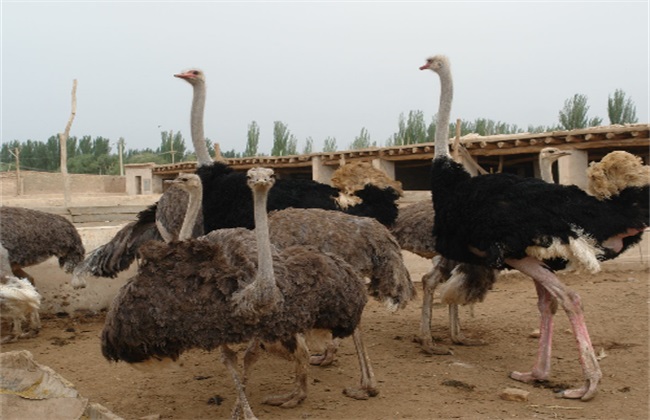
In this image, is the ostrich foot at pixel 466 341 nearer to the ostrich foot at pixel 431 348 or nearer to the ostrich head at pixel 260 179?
the ostrich foot at pixel 431 348

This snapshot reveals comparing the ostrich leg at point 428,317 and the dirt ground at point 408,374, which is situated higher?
the ostrich leg at point 428,317

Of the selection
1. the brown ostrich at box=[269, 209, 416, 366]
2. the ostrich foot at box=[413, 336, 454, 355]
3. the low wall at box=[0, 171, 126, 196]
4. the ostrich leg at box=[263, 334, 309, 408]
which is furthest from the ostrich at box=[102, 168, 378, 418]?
the low wall at box=[0, 171, 126, 196]

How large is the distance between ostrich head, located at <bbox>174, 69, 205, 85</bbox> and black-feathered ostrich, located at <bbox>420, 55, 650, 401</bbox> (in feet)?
10.4

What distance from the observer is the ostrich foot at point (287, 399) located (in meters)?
4.43

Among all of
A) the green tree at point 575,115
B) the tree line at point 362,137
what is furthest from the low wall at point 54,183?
the green tree at point 575,115

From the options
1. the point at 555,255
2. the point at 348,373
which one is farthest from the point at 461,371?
the point at 555,255

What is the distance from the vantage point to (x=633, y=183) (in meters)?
4.69

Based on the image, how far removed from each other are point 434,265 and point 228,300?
2.79m

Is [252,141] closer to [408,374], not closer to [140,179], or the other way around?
[140,179]

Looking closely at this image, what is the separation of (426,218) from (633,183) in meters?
1.95

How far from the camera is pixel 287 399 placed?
446 cm

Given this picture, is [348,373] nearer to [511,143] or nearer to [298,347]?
[298,347]

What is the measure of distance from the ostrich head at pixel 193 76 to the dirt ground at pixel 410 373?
2.33 metres

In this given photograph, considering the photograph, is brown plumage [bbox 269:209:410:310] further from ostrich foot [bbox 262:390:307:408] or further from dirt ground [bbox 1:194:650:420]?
ostrich foot [bbox 262:390:307:408]
